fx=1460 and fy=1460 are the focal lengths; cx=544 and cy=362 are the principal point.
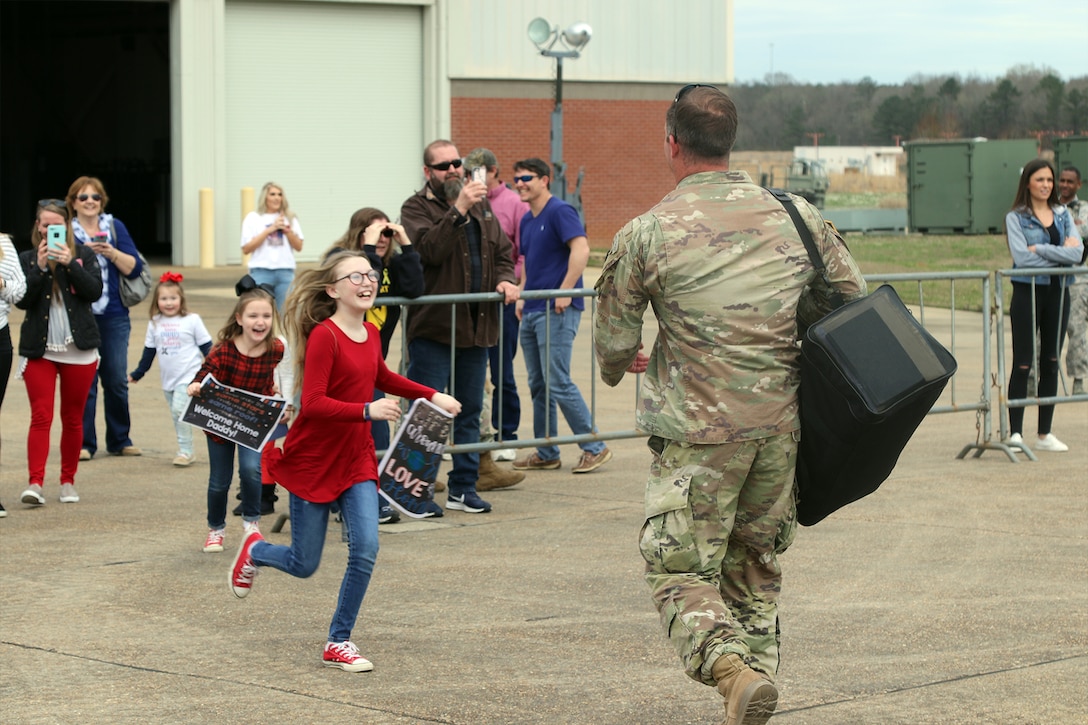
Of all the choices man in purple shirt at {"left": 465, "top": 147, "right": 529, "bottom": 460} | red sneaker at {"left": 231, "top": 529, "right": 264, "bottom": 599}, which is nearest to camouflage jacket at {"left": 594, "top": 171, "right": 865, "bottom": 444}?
red sneaker at {"left": 231, "top": 529, "right": 264, "bottom": 599}

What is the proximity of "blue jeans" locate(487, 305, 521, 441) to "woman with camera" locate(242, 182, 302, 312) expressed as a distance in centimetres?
385

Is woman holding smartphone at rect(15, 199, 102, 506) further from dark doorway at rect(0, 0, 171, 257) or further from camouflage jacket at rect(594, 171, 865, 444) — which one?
dark doorway at rect(0, 0, 171, 257)

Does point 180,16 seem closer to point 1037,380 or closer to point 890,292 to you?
point 1037,380

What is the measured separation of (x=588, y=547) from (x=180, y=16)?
904 inches

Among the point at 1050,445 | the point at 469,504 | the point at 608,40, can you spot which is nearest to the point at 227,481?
the point at 469,504

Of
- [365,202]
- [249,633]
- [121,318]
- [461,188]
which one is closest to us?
[249,633]

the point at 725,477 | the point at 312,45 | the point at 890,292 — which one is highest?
the point at 312,45

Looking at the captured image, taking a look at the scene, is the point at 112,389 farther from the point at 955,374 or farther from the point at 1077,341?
the point at 1077,341

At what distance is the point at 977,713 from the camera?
192 inches

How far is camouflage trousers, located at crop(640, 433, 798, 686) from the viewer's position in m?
4.15

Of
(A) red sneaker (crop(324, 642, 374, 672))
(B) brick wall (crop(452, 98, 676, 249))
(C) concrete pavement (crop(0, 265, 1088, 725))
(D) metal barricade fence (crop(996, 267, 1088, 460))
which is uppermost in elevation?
(B) brick wall (crop(452, 98, 676, 249))

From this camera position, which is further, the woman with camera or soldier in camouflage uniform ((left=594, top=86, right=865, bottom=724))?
the woman with camera

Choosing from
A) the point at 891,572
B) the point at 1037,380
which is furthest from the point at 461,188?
the point at 1037,380

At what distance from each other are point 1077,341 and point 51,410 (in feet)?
24.6
